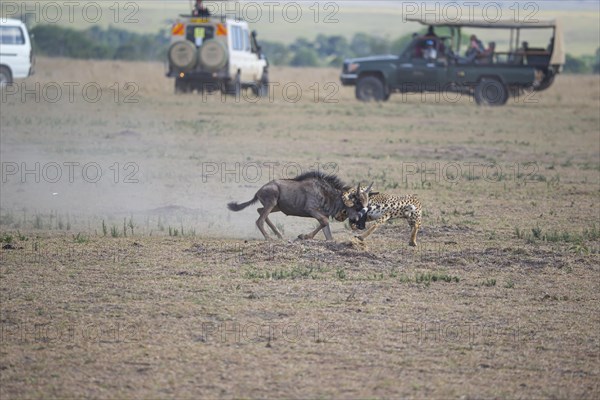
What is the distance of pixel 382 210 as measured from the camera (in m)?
11.2

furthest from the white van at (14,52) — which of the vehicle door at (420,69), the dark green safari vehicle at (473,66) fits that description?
the vehicle door at (420,69)

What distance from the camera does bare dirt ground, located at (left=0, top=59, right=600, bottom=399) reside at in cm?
689

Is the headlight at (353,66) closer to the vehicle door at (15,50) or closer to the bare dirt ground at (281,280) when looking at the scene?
the vehicle door at (15,50)

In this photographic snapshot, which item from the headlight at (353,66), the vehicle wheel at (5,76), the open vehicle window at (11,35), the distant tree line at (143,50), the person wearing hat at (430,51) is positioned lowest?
the vehicle wheel at (5,76)

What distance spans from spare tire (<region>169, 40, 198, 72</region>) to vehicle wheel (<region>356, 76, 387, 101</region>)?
19.5 ft

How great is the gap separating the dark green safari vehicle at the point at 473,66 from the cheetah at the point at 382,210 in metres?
20.8

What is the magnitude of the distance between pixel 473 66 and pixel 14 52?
1478 cm

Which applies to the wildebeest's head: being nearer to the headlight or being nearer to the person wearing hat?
the person wearing hat

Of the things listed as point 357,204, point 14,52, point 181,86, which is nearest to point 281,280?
point 357,204

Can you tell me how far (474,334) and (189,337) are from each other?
7.50 ft

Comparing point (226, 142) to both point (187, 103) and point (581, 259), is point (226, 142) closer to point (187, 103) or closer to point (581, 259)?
point (187, 103)

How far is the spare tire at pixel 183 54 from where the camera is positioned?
3053 cm

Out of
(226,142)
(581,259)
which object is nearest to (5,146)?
(226,142)

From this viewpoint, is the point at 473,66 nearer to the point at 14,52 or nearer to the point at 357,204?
the point at 14,52
